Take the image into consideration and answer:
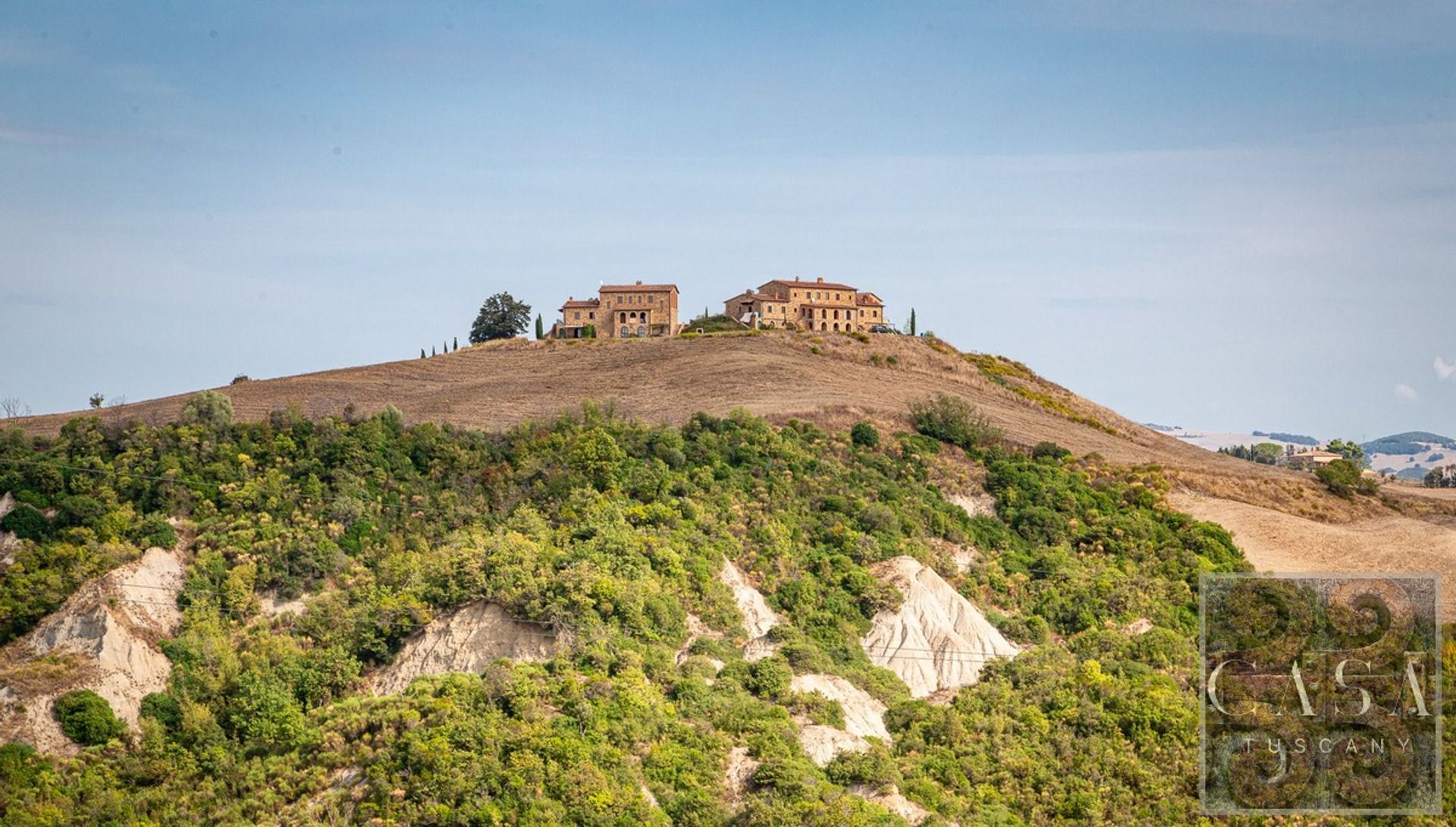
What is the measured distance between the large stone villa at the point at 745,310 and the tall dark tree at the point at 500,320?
3.47 meters

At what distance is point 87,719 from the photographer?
1934 inches

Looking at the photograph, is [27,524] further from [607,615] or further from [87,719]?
[607,615]

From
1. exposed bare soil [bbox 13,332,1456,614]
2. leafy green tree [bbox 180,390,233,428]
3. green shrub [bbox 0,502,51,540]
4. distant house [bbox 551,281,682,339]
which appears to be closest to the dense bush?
green shrub [bbox 0,502,51,540]

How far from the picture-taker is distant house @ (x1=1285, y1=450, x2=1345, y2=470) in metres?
119

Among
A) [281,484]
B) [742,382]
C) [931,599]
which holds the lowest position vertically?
[931,599]

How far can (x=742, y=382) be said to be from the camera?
8369 cm

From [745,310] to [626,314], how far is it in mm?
10011

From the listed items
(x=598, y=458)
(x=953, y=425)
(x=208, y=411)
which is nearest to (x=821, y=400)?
(x=953, y=425)

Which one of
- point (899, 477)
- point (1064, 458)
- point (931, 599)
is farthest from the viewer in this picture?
point (1064, 458)

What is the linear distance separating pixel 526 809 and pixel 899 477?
3116cm

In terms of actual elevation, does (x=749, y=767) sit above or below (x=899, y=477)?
below

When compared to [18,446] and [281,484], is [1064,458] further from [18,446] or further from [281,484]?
[18,446]

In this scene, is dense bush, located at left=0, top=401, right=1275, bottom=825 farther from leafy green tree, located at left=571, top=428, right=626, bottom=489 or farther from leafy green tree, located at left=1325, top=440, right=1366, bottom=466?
leafy green tree, located at left=1325, top=440, right=1366, bottom=466

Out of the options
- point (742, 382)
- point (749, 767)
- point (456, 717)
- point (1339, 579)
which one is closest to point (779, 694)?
point (749, 767)
